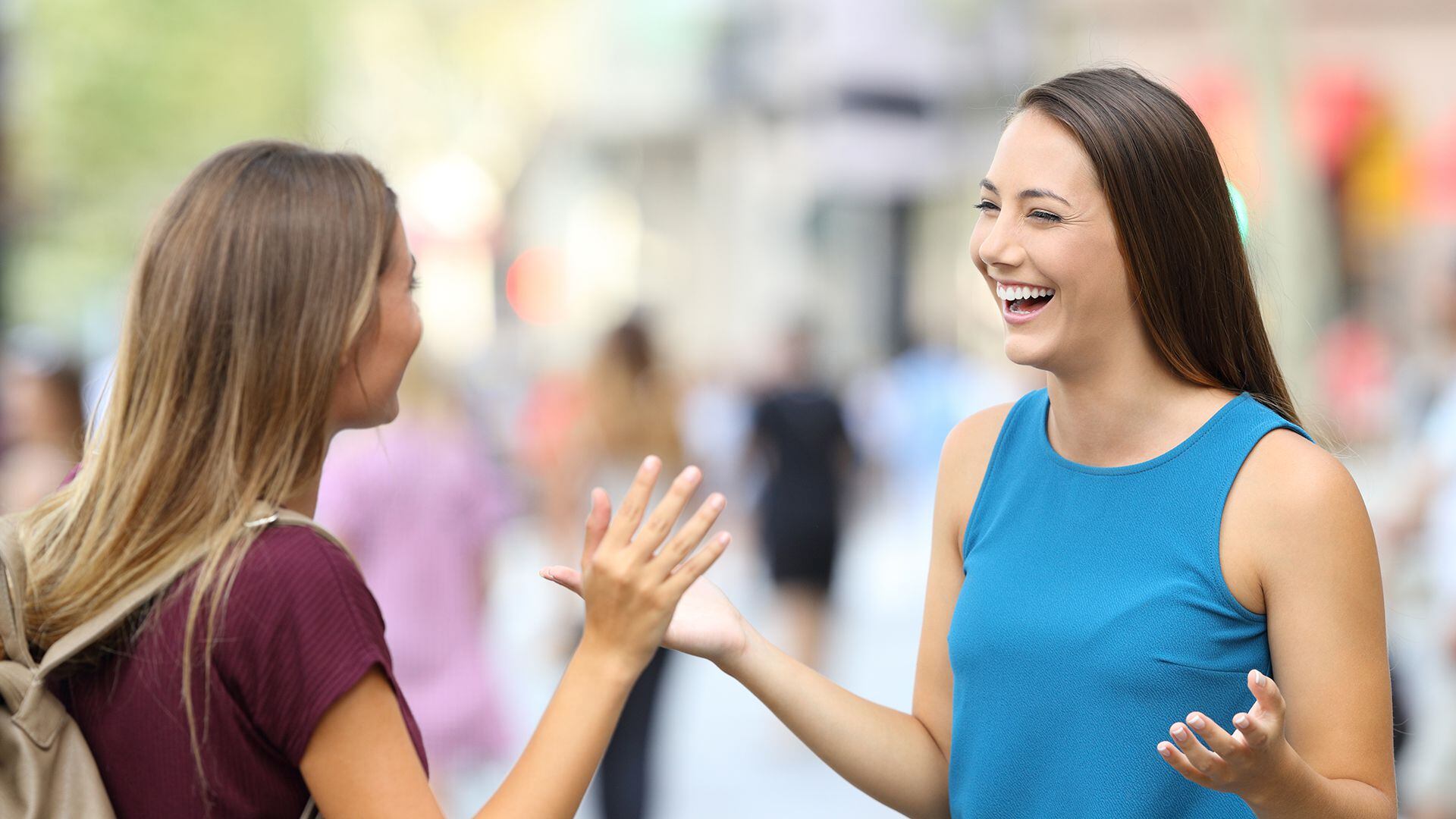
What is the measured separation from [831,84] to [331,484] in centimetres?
2056

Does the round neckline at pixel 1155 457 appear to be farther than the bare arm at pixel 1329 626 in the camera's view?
Yes

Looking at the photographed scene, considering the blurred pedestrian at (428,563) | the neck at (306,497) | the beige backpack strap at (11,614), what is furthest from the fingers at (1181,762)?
the blurred pedestrian at (428,563)

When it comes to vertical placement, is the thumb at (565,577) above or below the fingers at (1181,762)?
above

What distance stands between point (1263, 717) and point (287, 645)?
1.17 metres

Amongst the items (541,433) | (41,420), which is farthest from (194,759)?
(541,433)

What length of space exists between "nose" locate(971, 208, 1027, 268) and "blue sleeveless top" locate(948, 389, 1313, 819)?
301 millimetres

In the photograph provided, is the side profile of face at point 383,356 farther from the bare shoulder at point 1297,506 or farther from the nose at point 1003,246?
the bare shoulder at point 1297,506

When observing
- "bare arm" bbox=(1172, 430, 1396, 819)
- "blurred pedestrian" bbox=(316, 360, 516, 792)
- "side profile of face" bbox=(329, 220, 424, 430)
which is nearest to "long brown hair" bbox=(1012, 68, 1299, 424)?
"bare arm" bbox=(1172, 430, 1396, 819)

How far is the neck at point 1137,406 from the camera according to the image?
2051 mm

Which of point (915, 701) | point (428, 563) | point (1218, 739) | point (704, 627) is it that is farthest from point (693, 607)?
point (428, 563)

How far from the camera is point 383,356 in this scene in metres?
2.15

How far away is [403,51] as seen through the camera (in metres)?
28.7

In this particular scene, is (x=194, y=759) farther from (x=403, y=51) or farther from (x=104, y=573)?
(x=403, y=51)

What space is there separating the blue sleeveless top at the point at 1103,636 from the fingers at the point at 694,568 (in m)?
0.41
